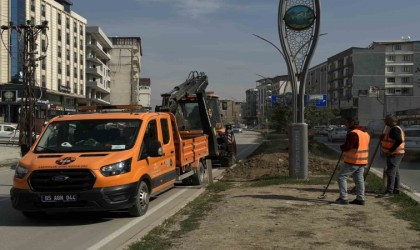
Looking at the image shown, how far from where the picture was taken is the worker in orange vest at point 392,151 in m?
10.7

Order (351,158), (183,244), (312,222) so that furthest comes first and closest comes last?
(351,158)
(312,222)
(183,244)

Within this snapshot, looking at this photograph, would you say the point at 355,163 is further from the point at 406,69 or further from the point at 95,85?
the point at 406,69

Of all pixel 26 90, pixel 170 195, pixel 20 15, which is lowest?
pixel 170 195

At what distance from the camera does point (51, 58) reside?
7262 cm

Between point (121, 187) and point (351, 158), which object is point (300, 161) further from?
point (121, 187)

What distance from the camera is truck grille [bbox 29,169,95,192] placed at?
7988mm

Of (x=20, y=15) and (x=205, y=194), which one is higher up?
(x=20, y=15)

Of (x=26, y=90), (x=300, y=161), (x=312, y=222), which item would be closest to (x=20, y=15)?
(x=26, y=90)

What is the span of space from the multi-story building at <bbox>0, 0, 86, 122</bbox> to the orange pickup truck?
46.4m

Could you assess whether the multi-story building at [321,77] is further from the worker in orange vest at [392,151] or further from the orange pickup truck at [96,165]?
the orange pickup truck at [96,165]

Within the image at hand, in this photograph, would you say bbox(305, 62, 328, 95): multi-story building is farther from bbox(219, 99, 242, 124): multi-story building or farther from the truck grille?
the truck grille

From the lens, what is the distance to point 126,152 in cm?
859

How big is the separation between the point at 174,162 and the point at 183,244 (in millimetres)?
4589

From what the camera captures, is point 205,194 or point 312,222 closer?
point 312,222
